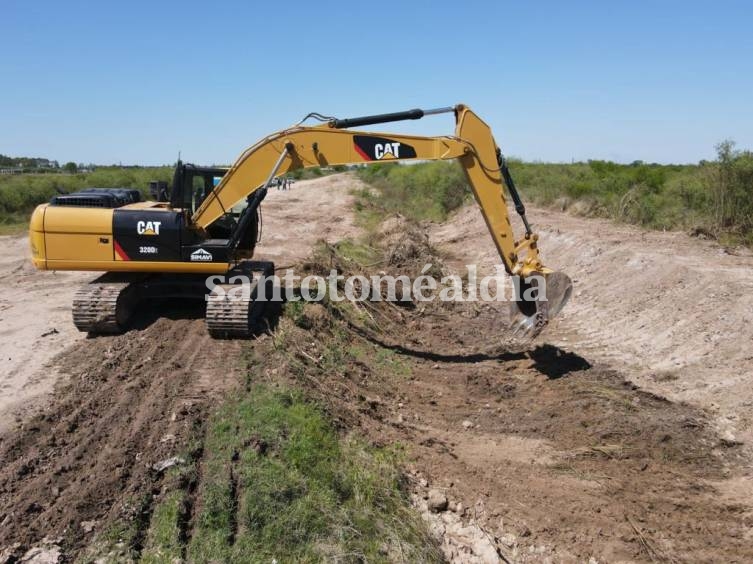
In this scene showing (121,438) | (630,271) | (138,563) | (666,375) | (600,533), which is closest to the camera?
(138,563)

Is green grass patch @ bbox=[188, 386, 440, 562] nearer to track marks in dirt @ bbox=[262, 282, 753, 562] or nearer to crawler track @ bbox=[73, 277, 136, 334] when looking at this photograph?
track marks in dirt @ bbox=[262, 282, 753, 562]

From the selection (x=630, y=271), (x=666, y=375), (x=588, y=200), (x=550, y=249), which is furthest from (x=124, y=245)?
(x=588, y=200)

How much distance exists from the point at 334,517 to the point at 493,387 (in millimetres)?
4087

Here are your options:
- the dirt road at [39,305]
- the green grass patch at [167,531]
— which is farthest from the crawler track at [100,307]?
the green grass patch at [167,531]

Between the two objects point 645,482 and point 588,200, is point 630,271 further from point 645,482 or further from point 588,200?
point 588,200

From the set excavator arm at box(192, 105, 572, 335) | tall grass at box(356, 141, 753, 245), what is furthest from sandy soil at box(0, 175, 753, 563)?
tall grass at box(356, 141, 753, 245)

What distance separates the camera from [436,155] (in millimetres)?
7902

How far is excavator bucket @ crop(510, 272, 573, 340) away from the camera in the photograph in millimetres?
7508

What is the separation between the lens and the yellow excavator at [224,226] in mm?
7863

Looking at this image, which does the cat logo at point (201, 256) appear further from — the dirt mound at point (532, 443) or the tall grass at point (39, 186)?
the tall grass at point (39, 186)

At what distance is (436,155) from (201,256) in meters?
3.59

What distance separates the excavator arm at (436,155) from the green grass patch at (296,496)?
328cm

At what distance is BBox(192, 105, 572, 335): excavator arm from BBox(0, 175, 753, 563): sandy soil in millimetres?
1519

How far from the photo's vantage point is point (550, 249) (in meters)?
15.4
